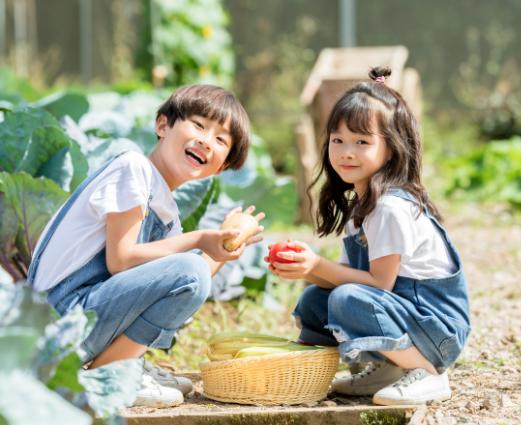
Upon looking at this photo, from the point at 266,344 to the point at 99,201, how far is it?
1.97 ft

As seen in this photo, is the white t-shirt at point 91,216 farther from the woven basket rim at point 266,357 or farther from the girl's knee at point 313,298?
the girl's knee at point 313,298

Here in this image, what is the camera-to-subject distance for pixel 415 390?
2.43 meters

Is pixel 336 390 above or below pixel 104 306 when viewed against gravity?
below

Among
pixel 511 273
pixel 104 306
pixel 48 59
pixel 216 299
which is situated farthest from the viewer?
pixel 48 59

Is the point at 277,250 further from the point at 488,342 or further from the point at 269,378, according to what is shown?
the point at 488,342

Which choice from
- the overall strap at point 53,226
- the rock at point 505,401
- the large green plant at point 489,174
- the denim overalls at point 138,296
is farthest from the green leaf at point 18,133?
the large green plant at point 489,174

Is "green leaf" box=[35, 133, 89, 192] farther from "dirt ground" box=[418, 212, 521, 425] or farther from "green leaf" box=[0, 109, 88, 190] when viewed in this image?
"dirt ground" box=[418, 212, 521, 425]

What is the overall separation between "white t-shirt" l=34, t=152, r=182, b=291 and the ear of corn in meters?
0.44

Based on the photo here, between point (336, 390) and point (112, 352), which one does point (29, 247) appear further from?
point (336, 390)

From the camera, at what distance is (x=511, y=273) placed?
4.07 m

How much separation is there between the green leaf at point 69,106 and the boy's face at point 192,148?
3.42 ft

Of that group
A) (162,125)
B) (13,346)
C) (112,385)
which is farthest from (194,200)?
(13,346)

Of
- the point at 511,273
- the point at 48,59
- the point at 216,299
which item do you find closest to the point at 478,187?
the point at 511,273

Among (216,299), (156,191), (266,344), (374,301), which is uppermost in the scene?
(156,191)
